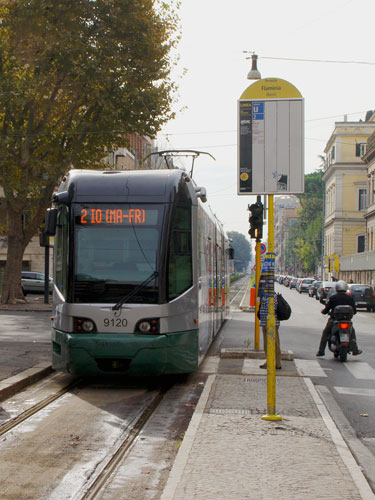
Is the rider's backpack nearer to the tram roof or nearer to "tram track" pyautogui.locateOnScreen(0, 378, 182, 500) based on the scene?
→ "tram track" pyautogui.locateOnScreen(0, 378, 182, 500)

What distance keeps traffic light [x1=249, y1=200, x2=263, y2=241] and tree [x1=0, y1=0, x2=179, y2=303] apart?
16.3 metres

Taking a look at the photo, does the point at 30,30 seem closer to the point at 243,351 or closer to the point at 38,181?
the point at 38,181

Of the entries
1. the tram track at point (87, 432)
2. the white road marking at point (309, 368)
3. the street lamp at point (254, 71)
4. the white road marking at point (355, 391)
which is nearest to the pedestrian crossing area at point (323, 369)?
the white road marking at point (309, 368)

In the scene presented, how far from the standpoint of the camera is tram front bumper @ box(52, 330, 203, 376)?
10.2 metres

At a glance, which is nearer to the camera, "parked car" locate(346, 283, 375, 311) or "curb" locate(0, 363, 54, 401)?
"curb" locate(0, 363, 54, 401)

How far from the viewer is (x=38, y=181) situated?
99.5 feet

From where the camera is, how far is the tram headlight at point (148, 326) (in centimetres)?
1029

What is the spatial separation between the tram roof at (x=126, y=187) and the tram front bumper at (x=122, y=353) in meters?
1.88

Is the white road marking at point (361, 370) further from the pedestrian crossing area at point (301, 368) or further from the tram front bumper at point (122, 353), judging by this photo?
the tram front bumper at point (122, 353)

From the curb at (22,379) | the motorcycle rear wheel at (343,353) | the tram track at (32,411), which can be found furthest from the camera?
the motorcycle rear wheel at (343,353)

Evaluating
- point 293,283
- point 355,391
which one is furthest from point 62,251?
point 293,283

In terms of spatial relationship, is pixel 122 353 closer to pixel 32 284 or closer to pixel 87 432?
pixel 87 432

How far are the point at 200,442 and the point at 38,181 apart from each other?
81.1 ft

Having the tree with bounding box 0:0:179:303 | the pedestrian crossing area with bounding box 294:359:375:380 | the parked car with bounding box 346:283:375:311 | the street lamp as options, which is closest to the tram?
the pedestrian crossing area with bounding box 294:359:375:380
